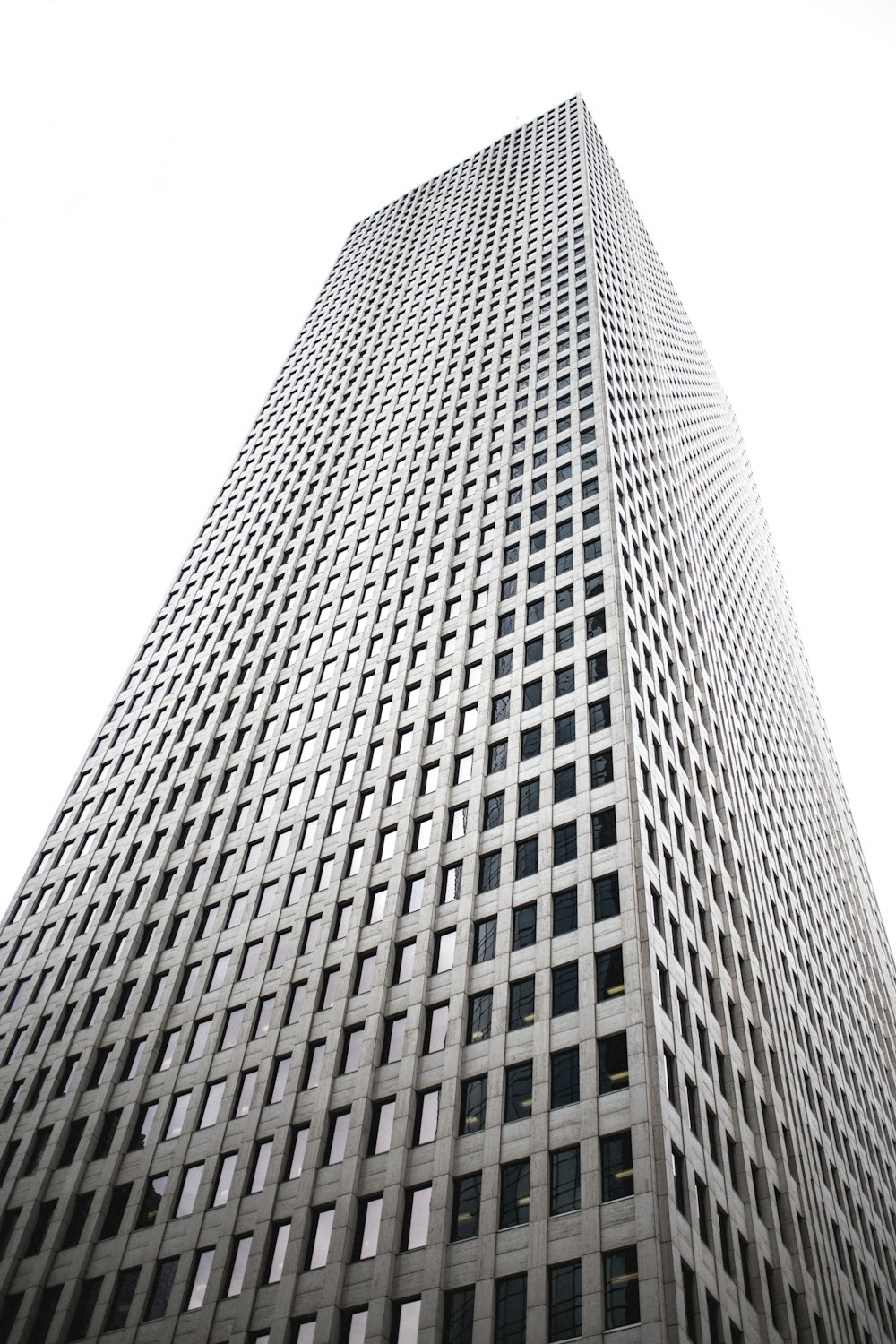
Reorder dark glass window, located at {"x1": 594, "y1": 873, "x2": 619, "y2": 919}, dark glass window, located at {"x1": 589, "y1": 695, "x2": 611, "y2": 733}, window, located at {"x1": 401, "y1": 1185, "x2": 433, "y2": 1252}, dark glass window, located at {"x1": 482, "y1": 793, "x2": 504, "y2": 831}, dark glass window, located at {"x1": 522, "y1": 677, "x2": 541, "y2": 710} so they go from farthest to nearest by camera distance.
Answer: dark glass window, located at {"x1": 522, "y1": 677, "x2": 541, "y2": 710} < dark glass window, located at {"x1": 589, "y1": 695, "x2": 611, "y2": 733} < dark glass window, located at {"x1": 482, "y1": 793, "x2": 504, "y2": 831} < dark glass window, located at {"x1": 594, "y1": 873, "x2": 619, "y2": 919} < window, located at {"x1": 401, "y1": 1185, "x2": 433, "y2": 1252}

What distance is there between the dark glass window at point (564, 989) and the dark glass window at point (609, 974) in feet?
2.64

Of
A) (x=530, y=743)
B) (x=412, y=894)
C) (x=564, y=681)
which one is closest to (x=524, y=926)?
(x=412, y=894)

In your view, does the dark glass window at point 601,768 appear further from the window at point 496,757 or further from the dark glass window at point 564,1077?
the dark glass window at point 564,1077

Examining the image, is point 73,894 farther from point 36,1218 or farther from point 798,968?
point 798,968

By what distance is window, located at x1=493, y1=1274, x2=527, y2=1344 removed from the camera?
1128 inches

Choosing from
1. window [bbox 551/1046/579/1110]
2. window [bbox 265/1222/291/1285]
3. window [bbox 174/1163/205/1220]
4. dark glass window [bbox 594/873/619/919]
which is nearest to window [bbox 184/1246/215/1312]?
window [bbox 174/1163/205/1220]

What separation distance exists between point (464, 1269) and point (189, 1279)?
35.0 ft

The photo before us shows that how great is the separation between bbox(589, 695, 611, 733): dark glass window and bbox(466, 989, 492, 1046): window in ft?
40.5

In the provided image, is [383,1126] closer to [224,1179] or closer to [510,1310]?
[224,1179]

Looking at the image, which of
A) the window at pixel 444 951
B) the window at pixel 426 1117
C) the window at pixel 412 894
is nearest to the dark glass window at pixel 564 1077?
the window at pixel 426 1117

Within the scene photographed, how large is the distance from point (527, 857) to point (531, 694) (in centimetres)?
971

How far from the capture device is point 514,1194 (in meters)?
31.6

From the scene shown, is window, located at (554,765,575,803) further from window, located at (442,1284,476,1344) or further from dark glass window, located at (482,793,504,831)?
window, located at (442,1284,476,1344)

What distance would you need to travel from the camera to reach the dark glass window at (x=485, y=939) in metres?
38.9
